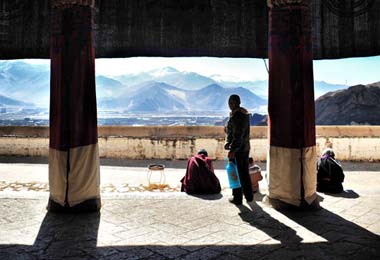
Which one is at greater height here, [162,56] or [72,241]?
[162,56]

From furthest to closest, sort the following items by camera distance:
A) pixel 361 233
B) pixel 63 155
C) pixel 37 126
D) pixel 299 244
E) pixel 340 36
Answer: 1. pixel 37 126
2. pixel 340 36
3. pixel 63 155
4. pixel 361 233
5. pixel 299 244

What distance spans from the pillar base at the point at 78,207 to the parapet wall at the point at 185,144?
10.5 m

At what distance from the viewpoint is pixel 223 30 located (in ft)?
26.5

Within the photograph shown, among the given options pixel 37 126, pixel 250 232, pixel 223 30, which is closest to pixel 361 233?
pixel 250 232

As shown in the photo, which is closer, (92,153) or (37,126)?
(92,153)

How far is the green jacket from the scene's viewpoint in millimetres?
6039

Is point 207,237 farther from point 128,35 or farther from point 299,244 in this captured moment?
point 128,35

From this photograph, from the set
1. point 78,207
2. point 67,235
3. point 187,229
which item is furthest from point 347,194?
point 67,235

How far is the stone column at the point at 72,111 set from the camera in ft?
19.0

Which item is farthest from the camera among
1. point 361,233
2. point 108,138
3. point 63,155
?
point 108,138

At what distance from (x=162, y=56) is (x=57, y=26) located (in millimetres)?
2741

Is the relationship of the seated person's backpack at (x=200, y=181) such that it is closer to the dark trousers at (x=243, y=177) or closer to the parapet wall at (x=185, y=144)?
the dark trousers at (x=243, y=177)

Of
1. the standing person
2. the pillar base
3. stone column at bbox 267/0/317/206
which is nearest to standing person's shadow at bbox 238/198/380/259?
stone column at bbox 267/0/317/206

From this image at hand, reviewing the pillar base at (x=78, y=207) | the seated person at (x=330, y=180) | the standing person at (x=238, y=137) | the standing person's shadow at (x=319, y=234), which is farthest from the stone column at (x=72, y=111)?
the seated person at (x=330, y=180)
